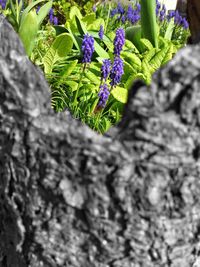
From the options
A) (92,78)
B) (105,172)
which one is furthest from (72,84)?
(105,172)

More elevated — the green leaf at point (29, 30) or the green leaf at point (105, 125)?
the green leaf at point (29, 30)

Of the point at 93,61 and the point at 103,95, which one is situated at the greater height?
the point at 93,61

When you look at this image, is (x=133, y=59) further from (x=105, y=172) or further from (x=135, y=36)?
(x=105, y=172)

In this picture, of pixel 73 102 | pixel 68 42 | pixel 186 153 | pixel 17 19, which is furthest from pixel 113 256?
pixel 17 19

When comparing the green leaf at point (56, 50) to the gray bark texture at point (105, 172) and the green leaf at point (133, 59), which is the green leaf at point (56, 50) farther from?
the gray bark texture at point (105, 172)

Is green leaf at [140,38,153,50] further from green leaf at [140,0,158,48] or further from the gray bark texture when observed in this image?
the gray bark texture

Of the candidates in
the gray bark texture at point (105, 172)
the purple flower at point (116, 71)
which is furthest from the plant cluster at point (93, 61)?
the gray bark texture at point (105, 172)

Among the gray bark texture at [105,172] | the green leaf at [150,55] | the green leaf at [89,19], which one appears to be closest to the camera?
the gray bark texture at [105,172]
